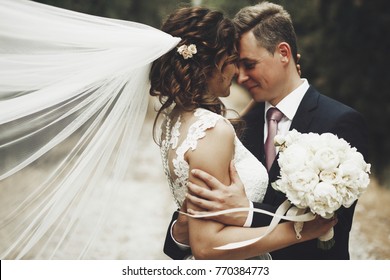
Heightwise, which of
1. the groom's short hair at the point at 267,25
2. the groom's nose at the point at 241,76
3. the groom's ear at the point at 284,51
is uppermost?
the groom's short hair at the point at 267,25

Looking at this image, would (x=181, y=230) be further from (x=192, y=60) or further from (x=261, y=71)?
(x=261, y=71)

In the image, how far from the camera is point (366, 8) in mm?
8695

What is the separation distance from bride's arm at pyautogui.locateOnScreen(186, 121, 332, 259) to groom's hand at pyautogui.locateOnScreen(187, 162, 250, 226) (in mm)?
31

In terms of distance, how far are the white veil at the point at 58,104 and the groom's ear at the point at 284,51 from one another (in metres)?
1.10

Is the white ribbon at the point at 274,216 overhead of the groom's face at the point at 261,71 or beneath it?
beneath

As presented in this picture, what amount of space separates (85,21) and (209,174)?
3.76ft

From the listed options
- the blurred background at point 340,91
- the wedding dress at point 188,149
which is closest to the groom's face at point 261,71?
the wedding dress at point 188,149

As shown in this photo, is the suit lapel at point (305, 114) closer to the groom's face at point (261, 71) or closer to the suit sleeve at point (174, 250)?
the groom's face at point (261, 71)

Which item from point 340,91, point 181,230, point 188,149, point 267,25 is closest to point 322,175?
point 188,149

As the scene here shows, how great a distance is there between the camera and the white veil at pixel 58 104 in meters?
2.72

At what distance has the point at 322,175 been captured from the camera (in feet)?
7.86

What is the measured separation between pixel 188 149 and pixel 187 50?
1.78 ft
